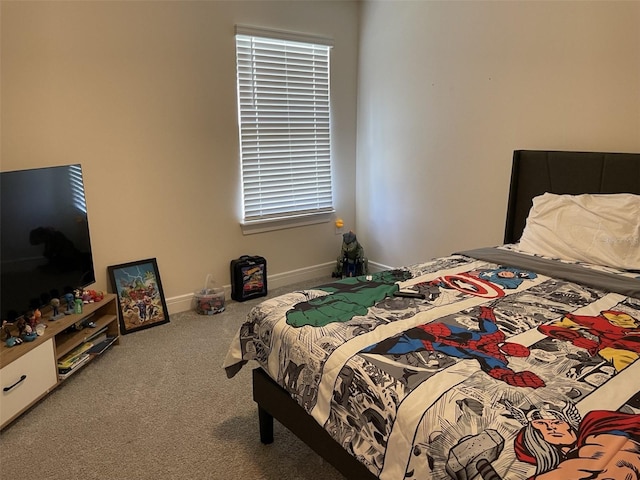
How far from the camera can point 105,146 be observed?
10.7ft

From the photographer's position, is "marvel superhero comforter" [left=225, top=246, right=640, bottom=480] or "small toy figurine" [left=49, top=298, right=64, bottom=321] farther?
"small toy figurine" [left=49, top=298, right=64, bottom=321]

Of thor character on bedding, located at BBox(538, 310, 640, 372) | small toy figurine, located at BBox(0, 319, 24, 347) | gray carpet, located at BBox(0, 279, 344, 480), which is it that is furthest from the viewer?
small toy figurine, located at BBox(0, 319, 24, 347)

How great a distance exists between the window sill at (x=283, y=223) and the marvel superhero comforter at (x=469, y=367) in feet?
6.04

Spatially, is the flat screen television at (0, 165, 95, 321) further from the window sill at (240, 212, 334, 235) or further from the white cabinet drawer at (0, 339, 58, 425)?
the window sill at (240, 212, 334, 235)

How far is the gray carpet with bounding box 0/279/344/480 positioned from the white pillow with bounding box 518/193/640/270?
1.64 metres

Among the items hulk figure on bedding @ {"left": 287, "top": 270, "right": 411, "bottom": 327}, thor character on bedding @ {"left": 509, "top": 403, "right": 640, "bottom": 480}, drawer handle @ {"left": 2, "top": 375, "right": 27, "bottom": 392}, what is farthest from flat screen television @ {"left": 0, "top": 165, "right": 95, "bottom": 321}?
thor character on bedding @ {"left": 509, "top": 403, "right": 640, "bottom": 480}

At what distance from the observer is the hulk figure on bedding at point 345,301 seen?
191 cm

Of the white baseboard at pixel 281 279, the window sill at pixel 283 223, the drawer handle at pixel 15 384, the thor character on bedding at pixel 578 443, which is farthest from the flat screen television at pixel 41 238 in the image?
the thor character on bedding at pixel 578 443

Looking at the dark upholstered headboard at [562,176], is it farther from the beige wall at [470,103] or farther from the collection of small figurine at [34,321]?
the collection of small figurine at [34,321]

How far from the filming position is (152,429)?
2322 millimetres

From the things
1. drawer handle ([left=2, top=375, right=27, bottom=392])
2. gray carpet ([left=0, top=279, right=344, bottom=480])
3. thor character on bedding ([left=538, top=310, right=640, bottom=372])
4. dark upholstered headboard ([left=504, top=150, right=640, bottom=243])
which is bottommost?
gray carpet ([left=0, top=279, right=344, bottom=480])

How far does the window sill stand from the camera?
402cm

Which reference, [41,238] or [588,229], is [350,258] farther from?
[41,238]

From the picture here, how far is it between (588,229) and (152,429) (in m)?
2.40
